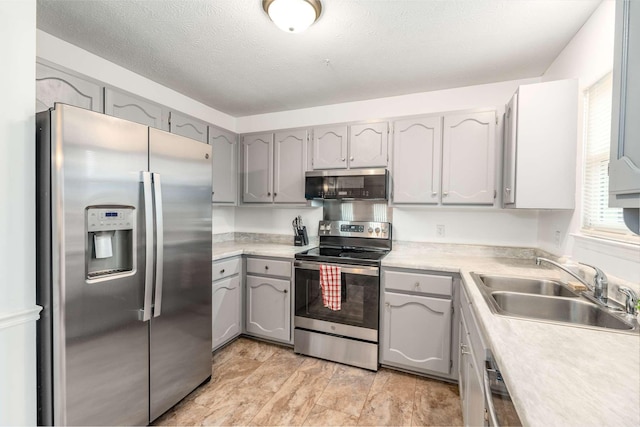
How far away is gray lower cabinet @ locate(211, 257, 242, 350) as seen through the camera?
7.81ft

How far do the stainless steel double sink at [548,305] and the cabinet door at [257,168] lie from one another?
2.09 m

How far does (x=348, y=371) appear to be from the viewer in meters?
2.28

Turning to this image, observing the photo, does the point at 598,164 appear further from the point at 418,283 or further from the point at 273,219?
the point at 273,219

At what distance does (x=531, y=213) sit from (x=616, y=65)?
2.08 m

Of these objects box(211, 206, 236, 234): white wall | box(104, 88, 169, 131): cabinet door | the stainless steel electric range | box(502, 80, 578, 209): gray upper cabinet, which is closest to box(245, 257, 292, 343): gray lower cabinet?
the stainless steel electric range

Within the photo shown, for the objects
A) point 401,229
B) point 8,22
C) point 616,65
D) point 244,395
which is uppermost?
point 8,22

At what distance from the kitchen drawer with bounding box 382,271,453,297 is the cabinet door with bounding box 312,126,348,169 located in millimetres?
1101

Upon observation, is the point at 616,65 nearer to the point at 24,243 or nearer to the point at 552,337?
the point at 552,337

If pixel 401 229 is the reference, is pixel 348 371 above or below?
below

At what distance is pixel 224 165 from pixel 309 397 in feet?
7.31

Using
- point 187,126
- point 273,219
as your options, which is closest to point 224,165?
point 187,126

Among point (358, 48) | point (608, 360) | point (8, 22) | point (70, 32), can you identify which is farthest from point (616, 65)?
point (70, 32)

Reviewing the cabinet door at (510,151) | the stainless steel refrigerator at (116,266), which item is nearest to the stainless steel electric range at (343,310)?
the stainless steel refrigerator at (116,266)

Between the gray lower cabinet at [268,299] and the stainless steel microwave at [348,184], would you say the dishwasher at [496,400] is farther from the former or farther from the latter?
the gray lower cabinet at [268,299]
